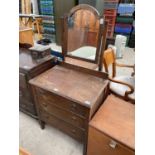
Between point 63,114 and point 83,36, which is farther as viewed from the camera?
point 83,36

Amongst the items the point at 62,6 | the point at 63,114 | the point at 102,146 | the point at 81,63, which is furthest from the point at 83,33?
the point at 62,6

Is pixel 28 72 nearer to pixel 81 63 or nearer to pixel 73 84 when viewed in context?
pixel 73 84

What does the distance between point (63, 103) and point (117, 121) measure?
0.45 metres

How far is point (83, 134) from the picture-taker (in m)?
1.23

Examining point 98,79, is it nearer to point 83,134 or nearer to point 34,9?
point 83,134

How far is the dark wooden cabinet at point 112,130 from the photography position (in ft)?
3.07

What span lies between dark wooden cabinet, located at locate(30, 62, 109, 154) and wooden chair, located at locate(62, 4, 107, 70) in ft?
0.61

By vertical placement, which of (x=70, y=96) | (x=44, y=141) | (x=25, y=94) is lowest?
(x=44, y=141)

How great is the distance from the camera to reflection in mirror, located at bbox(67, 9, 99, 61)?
5.12 ft

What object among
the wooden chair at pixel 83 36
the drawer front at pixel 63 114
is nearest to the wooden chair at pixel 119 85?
the wooden chair at pixel 83 36

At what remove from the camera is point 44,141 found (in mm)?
1524
